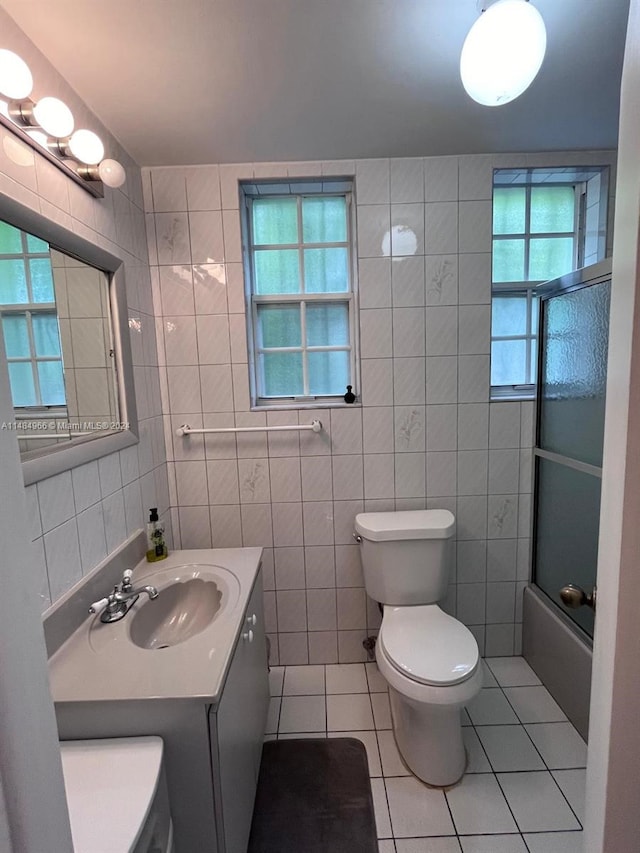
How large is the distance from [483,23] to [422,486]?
4.97 feet

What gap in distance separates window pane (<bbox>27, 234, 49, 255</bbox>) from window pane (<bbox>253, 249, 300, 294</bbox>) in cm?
93

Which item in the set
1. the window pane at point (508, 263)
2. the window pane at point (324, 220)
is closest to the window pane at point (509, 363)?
the window pane at point (508, 263)

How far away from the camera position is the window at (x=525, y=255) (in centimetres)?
183

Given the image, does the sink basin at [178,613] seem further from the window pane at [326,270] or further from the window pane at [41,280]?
the window pane at [326,270]

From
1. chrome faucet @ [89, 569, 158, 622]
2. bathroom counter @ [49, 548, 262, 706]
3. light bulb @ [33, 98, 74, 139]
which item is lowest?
bathroom counter @ [49, 548, 262, 706]

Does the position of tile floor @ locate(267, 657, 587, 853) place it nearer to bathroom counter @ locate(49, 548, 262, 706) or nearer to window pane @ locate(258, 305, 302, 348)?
bathroom counter @ locate(49, 548, 262, 706)

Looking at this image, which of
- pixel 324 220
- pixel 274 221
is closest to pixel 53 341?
pixel 274 221

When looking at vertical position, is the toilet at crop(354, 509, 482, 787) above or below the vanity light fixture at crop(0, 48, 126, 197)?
below

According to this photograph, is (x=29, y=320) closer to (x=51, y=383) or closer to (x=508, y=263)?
(x=51, y=383)

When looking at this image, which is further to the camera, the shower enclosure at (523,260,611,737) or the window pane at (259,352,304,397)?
the window pane at (259,352,304,397)

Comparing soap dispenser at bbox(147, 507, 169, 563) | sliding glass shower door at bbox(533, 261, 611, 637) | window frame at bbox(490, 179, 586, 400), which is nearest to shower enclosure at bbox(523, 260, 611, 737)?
sliding glass shower door at bbox(533, 261, 611, 637)

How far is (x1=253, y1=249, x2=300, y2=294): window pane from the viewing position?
1.84 meters

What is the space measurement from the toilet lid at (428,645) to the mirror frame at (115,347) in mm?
1201

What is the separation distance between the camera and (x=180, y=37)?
1.04m
